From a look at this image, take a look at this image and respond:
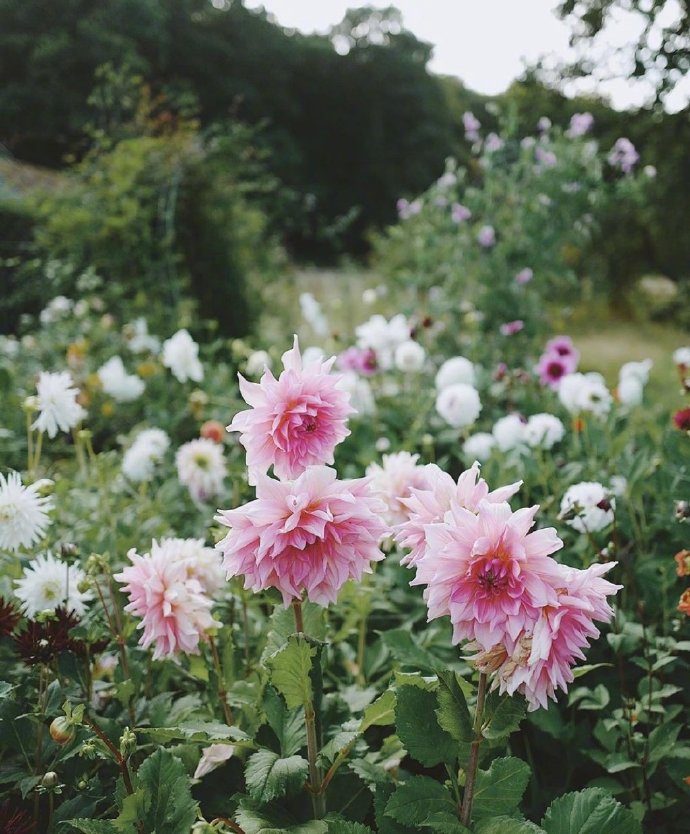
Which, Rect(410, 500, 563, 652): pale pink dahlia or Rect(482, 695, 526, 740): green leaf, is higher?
Rect(410, 500, 563, 652): pale pink dahlia

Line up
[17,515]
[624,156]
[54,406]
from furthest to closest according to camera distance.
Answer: [624,156] → [54,406] → [17,515]

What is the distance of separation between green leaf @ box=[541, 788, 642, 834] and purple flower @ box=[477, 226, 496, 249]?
3.54 meters

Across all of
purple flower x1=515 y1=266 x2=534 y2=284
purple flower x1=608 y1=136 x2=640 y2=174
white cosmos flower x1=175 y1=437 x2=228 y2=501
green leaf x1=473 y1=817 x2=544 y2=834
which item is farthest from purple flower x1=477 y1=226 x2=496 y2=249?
green leaf x1=473 y1=817 x2=544 y2=834

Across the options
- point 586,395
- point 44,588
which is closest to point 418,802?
point 44,588

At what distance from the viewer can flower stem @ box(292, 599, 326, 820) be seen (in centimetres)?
91

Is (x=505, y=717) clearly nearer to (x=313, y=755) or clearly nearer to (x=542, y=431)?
(x=313, y=755)

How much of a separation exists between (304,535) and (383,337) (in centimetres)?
181

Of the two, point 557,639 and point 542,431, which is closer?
point 557,639

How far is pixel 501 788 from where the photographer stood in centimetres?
88

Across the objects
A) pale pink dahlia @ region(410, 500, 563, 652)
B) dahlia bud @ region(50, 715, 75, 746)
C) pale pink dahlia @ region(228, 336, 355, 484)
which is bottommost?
dahlia bud @ region(50, 715, 75, 746)

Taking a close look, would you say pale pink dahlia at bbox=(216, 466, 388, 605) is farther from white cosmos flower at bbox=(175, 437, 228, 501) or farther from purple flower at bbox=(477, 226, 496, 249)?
purple flower at bbox=(477, 226, 496, 249)

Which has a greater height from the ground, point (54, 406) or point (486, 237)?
point (486, 237)

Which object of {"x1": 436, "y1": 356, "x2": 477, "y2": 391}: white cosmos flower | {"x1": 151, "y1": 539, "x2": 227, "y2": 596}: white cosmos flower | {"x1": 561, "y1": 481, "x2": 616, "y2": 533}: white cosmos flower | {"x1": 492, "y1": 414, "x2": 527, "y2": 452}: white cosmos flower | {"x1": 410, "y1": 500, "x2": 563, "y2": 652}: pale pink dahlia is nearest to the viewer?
{"x1": 410, "y1": 500, "x2": 563, "y2": 652}: pale pink dahlia

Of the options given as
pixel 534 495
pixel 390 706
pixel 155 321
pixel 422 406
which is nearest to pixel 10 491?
pixel 390 706
